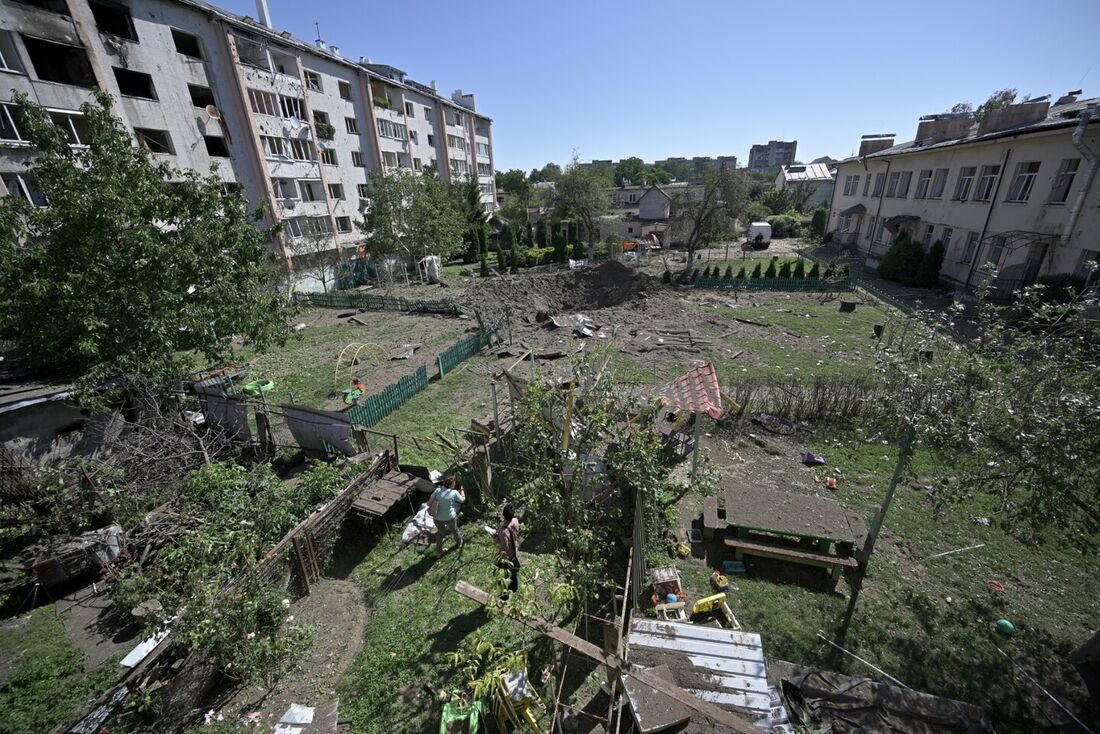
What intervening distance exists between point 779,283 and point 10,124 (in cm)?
3428

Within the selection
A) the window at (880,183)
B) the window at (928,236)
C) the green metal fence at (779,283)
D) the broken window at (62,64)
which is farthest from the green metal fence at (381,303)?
the window at (880,183)

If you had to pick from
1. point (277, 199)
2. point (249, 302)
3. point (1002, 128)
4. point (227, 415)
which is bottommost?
point (227, 415)

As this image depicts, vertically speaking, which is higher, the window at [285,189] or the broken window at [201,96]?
the broken window at [201,96]

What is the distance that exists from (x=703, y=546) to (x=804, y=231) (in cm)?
4246

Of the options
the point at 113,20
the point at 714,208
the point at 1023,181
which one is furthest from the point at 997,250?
the point at 113,20

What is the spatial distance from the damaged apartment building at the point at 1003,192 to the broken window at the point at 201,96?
34.5 meters

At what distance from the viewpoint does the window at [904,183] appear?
29.0 meters

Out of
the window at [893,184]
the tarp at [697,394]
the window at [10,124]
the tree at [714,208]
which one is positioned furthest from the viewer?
the window at [893,184]

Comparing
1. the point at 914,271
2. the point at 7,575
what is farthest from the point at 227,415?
the point at 914,271

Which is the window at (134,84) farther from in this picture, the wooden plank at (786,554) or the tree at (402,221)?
the wooden plank at (786,554)

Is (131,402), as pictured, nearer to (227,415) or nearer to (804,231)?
(227,415)

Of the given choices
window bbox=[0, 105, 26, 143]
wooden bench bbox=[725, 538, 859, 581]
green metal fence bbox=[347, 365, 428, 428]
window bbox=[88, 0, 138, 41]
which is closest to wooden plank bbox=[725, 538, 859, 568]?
wooden bench bbox=[725, 538, 859, 581]

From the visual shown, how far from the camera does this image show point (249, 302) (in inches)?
427

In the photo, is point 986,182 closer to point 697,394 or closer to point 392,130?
point 697,394
